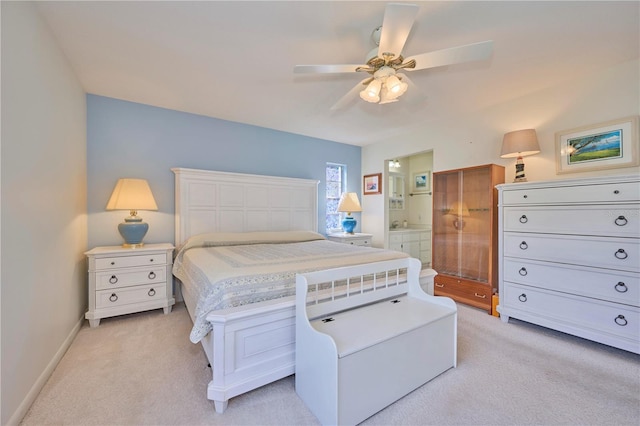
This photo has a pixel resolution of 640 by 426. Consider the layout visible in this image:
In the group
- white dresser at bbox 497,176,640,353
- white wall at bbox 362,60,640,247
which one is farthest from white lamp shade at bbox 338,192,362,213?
white dresser at bbox 497,176,640,353

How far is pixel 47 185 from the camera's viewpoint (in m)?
1.85

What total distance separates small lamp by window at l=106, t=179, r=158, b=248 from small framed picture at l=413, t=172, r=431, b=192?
→ 463cm

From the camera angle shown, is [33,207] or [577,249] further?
[577,249]

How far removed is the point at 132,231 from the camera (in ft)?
9.37

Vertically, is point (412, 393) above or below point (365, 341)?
below

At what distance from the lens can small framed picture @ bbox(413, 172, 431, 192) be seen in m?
5.21

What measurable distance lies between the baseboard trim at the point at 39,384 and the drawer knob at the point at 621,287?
13.1 feet

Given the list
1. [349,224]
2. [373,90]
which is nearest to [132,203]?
[373,90]

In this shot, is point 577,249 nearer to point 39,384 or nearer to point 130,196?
point 39,384

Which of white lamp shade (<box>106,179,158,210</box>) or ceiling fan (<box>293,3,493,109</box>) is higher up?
ceiling fan (<box>293,3,493,109</box>)

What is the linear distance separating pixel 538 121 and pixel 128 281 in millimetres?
4669

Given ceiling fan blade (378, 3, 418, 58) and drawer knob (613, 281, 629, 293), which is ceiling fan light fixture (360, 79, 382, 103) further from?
drawer knob (613, 281, 629, 293)

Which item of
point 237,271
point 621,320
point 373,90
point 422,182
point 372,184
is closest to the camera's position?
point 237,271

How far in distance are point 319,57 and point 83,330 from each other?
10.9ft
